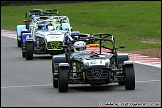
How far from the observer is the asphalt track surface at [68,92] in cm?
1457

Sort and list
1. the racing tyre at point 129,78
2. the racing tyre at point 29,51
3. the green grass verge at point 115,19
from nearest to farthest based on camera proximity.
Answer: the racing tyre at point 129,78, the racing tyre at point 29,51, the green grass verge at point 115,19

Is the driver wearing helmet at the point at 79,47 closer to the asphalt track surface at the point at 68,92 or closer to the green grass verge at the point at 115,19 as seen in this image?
the asphalt track surface at the point at 68,92

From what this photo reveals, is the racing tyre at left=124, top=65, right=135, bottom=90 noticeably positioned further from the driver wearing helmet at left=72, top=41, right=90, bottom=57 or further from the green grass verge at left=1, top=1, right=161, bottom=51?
the green grass verge at left=1, top=1, right=161, bottom=51

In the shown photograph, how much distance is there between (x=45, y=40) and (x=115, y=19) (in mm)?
24258

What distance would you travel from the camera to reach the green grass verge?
37934mm

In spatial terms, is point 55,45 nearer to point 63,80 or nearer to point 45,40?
point 45,40

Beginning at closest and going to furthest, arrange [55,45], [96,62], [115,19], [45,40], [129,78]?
[129,78], [96,62], [55,45], [45,40], [115,19]

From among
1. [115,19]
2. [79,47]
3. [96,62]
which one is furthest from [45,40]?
[115,19]

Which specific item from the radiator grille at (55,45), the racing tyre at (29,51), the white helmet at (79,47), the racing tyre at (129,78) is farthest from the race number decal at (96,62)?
the radiator grille at (55,45)

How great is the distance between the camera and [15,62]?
2545 centimetres

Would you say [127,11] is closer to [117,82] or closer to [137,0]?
[137,0]

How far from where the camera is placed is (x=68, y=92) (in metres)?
16.5

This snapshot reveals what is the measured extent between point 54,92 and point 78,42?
1941mm

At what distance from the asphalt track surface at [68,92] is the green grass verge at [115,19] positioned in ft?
29.2
